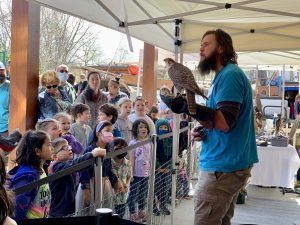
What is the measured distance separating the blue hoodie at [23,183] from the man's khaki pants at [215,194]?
0.92 m

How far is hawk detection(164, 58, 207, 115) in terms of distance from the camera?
2.13 meters

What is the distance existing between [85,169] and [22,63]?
6.24 feet

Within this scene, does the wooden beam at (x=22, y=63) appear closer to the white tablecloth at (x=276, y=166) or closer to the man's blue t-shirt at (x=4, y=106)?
the man's blue t-shirt at (x=4, y=106)

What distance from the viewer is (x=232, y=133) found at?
2156mm

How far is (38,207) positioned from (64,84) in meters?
3.47

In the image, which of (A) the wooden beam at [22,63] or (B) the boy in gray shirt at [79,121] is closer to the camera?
(B) the boy in gray shirt at [79,121]

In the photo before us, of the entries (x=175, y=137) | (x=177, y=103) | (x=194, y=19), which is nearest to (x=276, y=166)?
(x=175, y=137)

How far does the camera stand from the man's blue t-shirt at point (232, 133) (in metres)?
2.10

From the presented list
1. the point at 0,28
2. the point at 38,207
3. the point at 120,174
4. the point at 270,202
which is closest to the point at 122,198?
the point at 120,174

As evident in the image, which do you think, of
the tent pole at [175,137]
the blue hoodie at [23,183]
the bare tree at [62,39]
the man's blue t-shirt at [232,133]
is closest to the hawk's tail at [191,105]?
the man's blue t-shirt at [232,133]

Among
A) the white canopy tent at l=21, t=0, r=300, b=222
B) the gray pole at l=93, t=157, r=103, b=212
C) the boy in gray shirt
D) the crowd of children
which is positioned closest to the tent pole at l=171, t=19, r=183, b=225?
the white canopy tent at l=21, t=0, r=300, b=222

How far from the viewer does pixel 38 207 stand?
238 centimetres

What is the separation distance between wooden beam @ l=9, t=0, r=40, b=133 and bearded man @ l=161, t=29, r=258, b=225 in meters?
2.49

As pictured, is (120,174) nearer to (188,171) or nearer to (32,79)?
(32,79)
